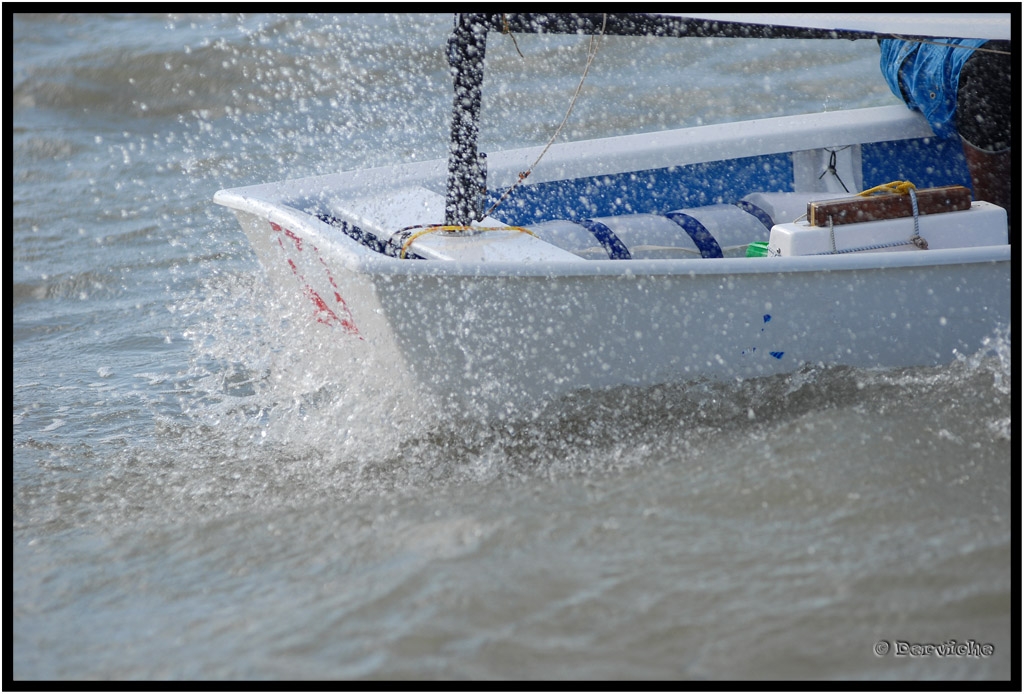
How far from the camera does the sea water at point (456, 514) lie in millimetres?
2484

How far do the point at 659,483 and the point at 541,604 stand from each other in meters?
0.71

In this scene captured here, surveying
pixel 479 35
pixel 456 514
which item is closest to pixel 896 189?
pixel 479 35

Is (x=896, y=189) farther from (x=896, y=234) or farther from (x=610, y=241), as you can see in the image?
(x=610, y=241)

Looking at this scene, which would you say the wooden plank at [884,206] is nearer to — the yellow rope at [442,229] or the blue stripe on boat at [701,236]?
the blue stripe on boat at [701,236]

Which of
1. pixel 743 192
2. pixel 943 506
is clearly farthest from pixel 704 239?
pixel 943 506

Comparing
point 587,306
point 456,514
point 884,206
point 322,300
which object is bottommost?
point 456,514

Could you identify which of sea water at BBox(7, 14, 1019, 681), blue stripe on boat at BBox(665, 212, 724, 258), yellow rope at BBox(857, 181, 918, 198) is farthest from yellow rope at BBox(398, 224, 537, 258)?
yellow rope at BBox(857, 181, 918, 198)

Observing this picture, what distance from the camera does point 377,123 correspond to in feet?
26.7

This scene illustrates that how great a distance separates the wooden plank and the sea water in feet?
1.66

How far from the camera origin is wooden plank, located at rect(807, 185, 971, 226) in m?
3.62

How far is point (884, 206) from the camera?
3.68 metres

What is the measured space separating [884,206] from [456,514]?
6.04 ft

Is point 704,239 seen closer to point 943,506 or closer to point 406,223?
A: point 406,223

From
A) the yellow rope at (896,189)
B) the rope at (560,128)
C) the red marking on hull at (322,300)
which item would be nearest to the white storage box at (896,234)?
the yellow rope at (896,189)
